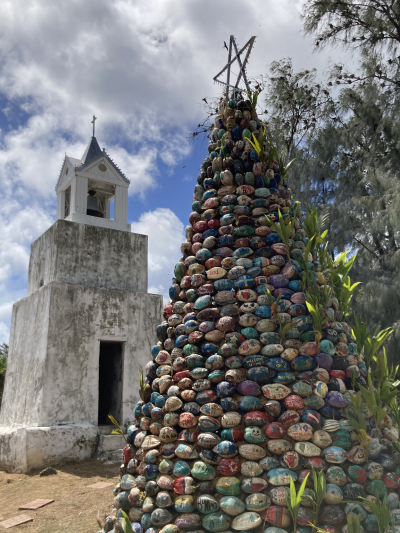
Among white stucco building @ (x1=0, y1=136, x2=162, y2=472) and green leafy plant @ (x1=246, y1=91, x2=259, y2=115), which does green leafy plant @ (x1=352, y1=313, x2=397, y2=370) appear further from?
white stucco building @ (x1=0, y1=136, x2=162, y2=472)

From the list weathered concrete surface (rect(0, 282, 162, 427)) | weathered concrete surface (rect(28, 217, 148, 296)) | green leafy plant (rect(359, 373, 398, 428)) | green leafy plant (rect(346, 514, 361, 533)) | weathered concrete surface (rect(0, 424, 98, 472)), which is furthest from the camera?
weathered concrete surface (rect(28, 217, 148, 296))

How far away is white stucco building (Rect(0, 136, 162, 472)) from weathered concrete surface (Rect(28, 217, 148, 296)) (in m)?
0.02

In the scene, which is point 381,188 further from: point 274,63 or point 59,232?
point 59,232

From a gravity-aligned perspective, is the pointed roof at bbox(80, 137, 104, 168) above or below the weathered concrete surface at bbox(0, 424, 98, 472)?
above

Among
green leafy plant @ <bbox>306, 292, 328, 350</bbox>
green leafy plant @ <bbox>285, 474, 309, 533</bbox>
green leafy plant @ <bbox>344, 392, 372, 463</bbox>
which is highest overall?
green leafy plant @ <bbox>306, 292, 328, 350</bbox>

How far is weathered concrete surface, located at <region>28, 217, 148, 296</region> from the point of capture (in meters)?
8.73

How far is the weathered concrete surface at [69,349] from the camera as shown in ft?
25.2

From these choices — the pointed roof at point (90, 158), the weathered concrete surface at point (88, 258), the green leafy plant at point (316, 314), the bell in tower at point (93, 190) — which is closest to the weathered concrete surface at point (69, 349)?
the weathered concrete surface at point (88, 258)

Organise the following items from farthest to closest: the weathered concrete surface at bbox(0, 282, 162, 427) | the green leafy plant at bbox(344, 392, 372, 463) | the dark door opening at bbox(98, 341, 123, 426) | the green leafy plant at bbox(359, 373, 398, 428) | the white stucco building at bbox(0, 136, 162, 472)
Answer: the dark door opening at bbox(98, 341, 123, 426), the weathered concrete surface at bbox(0, 282, 162, 427), the white stucco building at bbox(0, 136, 162, 472), the green leafy plant at bbox(359, 373, 398, 428), the green leafy plant at bbox(344, 392, 372, 463)

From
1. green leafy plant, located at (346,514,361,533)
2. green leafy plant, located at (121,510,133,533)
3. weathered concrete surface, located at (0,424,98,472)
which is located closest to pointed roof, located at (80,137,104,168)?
A: weathered concrete surface, located at (0,424,98,472)

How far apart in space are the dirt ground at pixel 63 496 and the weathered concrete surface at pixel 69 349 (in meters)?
1.04

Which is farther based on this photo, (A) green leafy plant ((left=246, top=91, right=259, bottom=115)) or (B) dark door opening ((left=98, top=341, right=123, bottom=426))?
(B) dark door opening ((left=98, top=341, right=123, bottom=426))

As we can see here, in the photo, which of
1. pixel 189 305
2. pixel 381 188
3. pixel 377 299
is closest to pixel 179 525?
pixel 189 305

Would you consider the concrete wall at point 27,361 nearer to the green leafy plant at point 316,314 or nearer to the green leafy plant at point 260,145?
the green leafy plant at point 260,145
